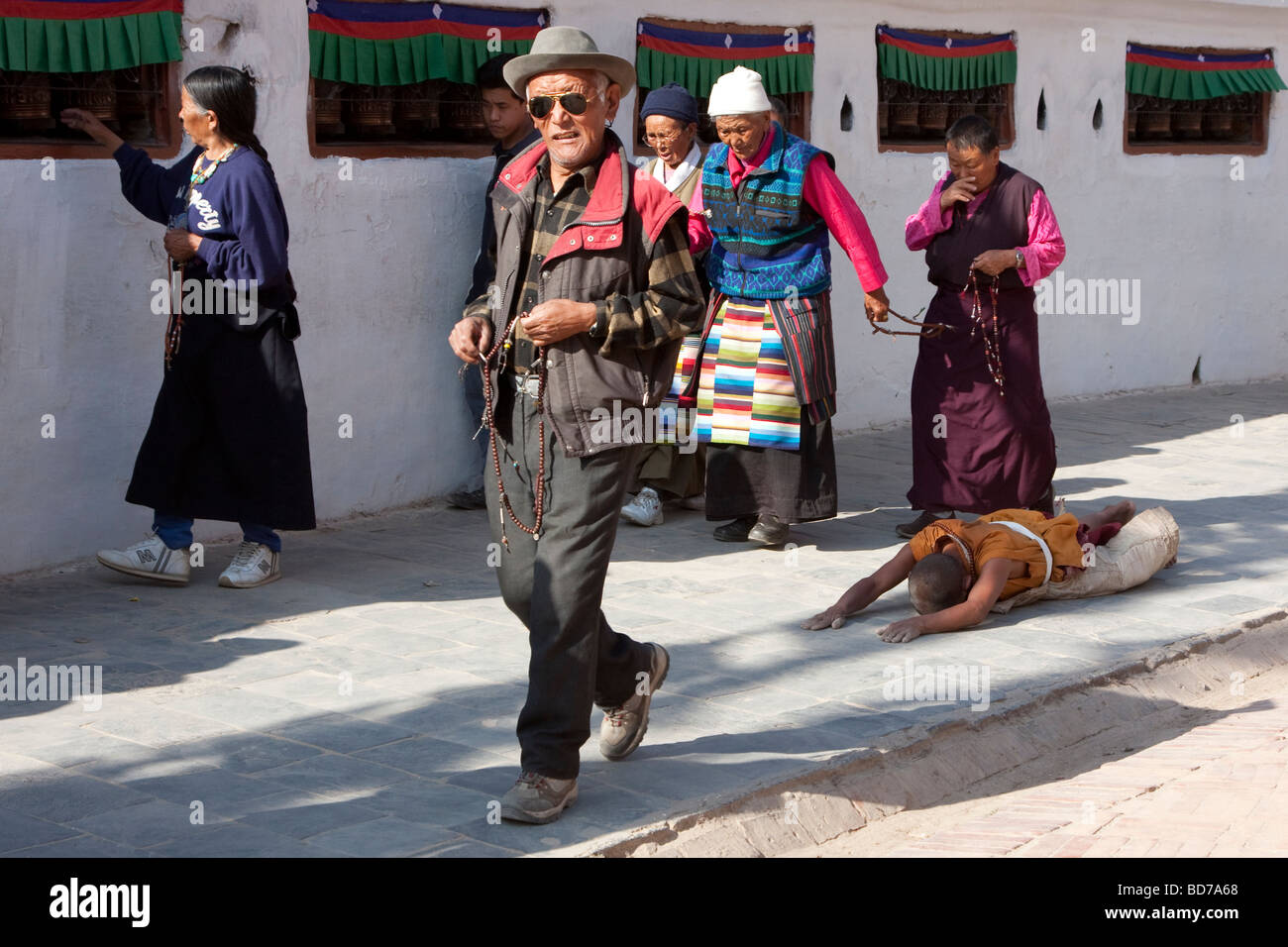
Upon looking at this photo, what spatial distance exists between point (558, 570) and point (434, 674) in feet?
5.09

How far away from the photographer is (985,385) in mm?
7570

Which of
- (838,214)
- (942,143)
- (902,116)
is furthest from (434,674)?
(942,143)

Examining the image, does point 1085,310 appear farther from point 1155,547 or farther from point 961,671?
point 961,671

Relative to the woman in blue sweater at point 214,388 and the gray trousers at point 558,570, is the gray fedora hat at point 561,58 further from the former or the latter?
the woman in blue sweater at point 214,388

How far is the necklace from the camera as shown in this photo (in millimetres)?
6301

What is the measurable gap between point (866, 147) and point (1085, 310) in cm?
→ 260

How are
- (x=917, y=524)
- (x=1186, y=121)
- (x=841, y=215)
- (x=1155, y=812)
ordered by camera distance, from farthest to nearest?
(x=1186, y=121) < (x=917, y=524) < (x=841, y=215) < (x=1155, y=812)

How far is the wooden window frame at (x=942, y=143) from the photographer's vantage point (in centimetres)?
1062

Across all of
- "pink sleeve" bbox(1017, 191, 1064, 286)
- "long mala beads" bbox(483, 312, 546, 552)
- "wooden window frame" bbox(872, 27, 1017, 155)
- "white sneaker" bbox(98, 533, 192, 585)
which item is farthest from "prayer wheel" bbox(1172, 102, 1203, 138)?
"long mala beads" bbox(483, 312, 546, 552)

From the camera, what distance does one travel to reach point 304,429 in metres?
6.58

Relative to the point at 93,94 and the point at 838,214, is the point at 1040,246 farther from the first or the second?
the point at 93,94

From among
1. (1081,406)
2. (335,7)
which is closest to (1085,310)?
(1081,406)

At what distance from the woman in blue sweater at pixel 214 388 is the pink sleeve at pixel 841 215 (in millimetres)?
2247

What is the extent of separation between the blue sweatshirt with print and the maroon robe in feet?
9.97
